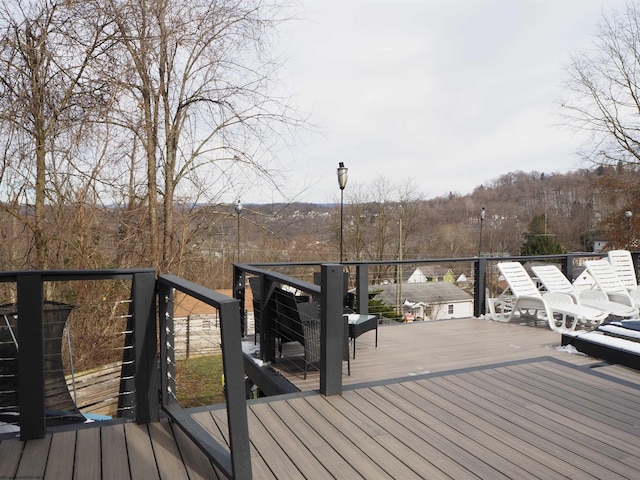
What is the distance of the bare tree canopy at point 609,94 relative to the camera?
50.2 feet

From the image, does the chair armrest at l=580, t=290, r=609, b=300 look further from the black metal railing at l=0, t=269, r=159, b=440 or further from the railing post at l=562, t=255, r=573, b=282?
the black metal railing at l=0, t=269, r=159, b=440

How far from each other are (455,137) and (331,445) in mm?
23463

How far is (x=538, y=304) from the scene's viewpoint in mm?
5406

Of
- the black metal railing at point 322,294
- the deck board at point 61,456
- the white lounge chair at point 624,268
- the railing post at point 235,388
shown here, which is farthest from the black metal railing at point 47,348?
the white lounge chair at point 624,268

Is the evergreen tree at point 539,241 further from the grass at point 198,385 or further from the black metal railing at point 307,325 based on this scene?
the black metal railing at point 307,325

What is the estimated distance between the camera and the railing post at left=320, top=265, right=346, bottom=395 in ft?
9.04

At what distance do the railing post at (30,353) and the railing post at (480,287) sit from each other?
200 inches

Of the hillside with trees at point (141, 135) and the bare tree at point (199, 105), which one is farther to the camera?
the bare tree at point (199, 105)

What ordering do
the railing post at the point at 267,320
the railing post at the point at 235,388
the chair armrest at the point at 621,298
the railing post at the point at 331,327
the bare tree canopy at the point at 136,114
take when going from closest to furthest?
the railing post at the point at 235,388 → the railing post at the point at 331,327 → the railing post at the point at 267,320 → the bare tree canopy at the point at 136,114 → the chair armrest at the point at 621,298

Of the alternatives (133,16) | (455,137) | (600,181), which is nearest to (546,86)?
(600,181)

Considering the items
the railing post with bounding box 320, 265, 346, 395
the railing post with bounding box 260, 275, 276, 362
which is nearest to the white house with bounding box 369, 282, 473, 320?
the railing post with bounding box 260, 275, 276, 362

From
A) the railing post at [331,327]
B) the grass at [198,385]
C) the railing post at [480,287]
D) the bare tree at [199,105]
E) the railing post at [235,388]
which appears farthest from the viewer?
the grass at [198,385]

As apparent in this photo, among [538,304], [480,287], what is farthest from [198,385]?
[538,304]

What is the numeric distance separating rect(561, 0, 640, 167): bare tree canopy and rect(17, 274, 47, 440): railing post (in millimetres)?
18212
